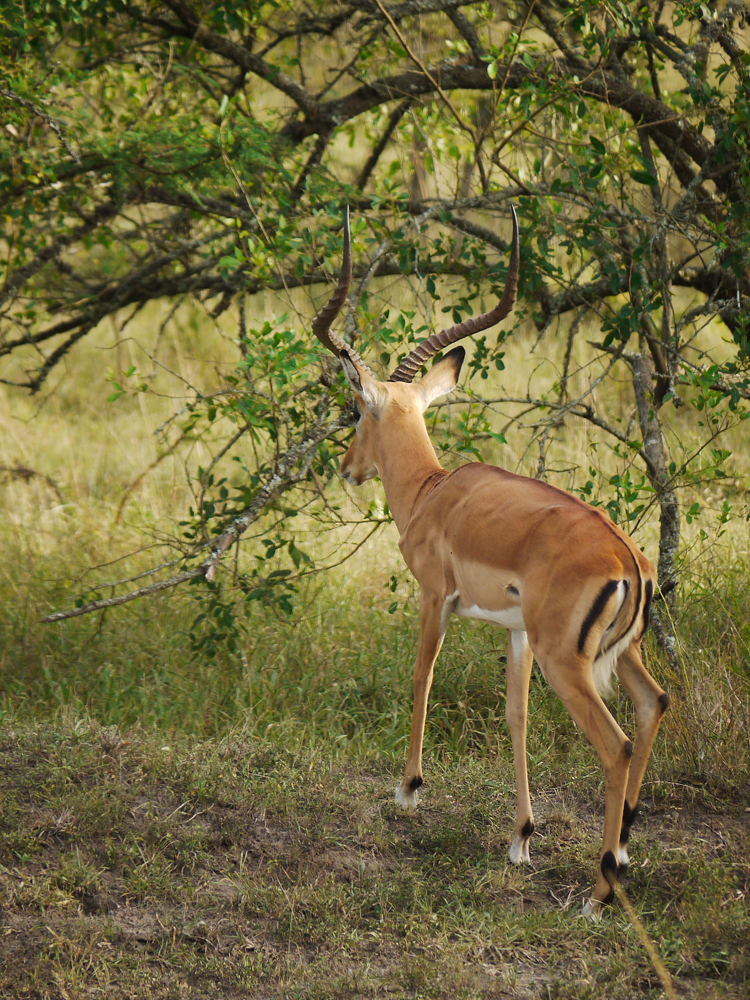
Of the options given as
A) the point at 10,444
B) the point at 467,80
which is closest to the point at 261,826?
the point at 467,80

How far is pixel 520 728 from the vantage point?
325 centimetres

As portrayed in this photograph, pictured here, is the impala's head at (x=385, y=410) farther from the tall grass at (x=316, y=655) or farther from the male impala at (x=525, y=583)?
the tall grass at (x=316, y=655)

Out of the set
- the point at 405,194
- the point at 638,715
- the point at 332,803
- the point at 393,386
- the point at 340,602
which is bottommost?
the point at 332,803

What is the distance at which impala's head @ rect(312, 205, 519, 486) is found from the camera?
11.7 feet

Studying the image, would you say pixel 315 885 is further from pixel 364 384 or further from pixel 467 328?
pixel 467 328

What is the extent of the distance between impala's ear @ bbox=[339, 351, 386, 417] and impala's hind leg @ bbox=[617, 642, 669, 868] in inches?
56.2

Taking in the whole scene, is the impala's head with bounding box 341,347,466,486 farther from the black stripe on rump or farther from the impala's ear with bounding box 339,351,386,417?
the black stripe on rump

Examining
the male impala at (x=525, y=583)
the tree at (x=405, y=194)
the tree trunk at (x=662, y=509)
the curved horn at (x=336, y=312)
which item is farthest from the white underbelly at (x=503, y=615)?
the tree trunk at (x=662, y=509)

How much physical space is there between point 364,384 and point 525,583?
1254mm

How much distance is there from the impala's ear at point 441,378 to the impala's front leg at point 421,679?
3.14ft

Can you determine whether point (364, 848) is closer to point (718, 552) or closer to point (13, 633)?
point (13, 633)

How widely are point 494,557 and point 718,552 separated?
8.30ft

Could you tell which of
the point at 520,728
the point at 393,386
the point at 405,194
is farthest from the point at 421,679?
the point at 405,194

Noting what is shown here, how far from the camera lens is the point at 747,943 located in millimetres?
2623
